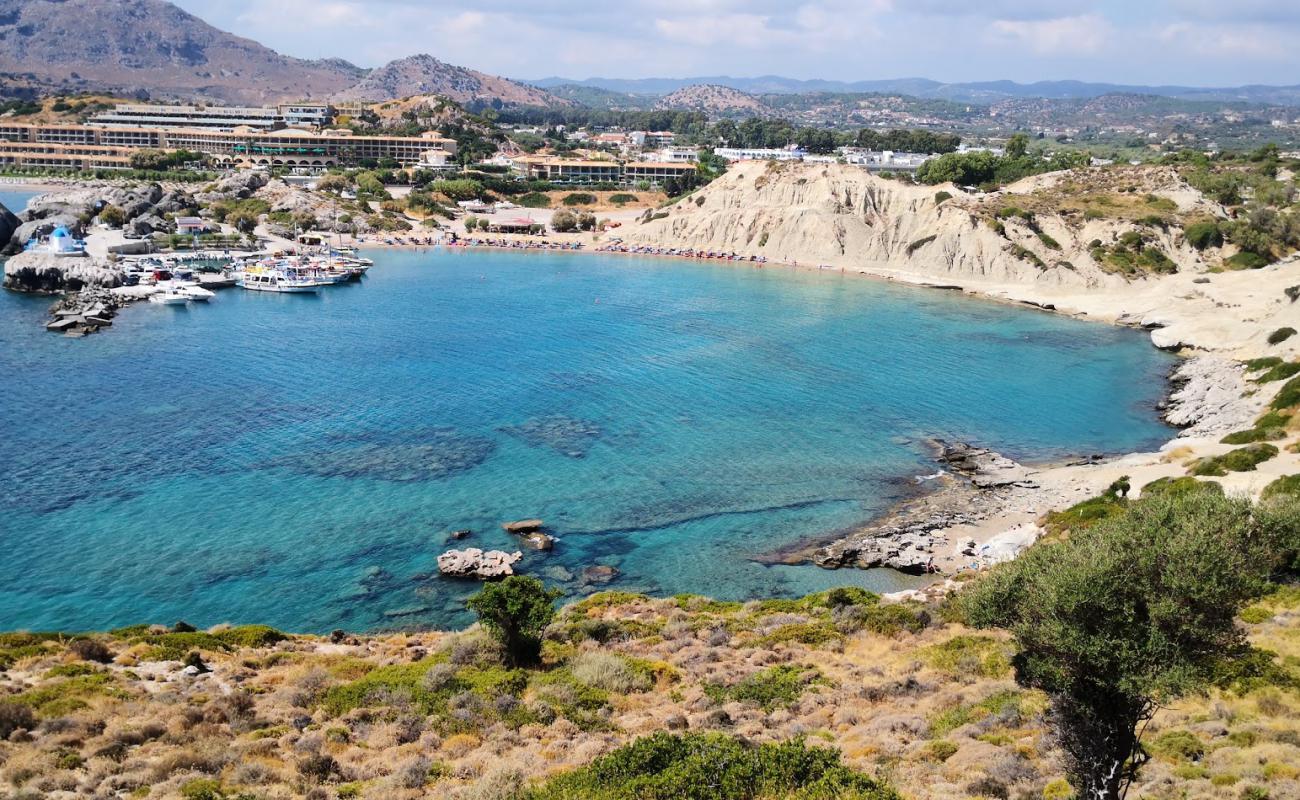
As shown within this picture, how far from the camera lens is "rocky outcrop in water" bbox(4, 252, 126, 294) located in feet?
300

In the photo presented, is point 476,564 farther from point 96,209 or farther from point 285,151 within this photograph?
point 285,151

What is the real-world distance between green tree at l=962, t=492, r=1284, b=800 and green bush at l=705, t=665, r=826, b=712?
27.1ft

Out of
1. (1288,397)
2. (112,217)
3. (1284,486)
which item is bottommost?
(1284,486)

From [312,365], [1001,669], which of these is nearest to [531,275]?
[312,365]

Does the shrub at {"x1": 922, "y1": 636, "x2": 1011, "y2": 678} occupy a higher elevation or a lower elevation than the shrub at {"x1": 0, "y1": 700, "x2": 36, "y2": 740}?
lower

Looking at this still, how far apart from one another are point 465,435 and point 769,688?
105ft

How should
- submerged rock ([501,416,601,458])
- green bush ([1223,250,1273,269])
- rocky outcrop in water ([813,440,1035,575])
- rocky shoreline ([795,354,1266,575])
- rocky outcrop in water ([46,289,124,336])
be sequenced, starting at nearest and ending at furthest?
1. rocky shoreline ([795,354,1266,575])
2. rocky outcrop in water ([813,440,1035,575])
3. submerged rock ([501,416,601,458])
4. rocky outcrop in water ([46,289,124,336])
5. green bush ([1223,250,1273,269])

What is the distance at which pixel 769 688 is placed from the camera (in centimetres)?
2434

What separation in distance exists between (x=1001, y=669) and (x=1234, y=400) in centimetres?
4451

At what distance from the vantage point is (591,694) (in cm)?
2380

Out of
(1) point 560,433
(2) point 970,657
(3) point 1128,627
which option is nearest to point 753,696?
(2) point 970,657

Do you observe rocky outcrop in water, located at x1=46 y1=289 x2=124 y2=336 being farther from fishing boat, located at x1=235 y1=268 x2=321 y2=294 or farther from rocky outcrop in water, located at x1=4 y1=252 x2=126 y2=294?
fishing boat, located at x1=235 y1=268 x2=321 y2=294

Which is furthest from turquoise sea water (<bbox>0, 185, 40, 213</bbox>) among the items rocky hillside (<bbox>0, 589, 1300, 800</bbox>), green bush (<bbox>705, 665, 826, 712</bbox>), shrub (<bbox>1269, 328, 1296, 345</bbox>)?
shrub (<bbox>1269, 328, 1296, 345</bbox>)

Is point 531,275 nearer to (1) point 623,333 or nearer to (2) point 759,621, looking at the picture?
(1) point 623,333
